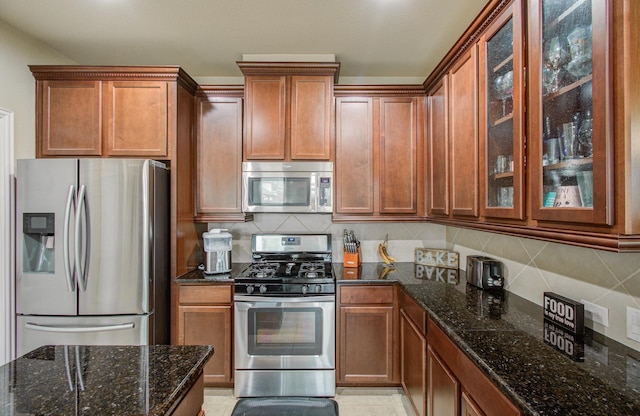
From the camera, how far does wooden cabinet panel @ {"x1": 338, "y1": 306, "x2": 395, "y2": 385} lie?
2.40m

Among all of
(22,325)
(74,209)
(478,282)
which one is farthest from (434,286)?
(22,325)

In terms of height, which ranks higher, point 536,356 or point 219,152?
point 219,152

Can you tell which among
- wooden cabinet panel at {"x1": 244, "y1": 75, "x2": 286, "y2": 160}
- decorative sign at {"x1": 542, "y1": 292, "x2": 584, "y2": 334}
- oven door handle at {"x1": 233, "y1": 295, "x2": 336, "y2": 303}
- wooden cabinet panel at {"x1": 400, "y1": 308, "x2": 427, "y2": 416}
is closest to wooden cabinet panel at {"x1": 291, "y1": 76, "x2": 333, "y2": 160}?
wooden cabinet panel at {"x1": 244, "y1": 75, "x2": 286, "y2": 160}

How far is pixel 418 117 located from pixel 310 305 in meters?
→ 1.88

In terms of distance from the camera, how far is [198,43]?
99.3 inches

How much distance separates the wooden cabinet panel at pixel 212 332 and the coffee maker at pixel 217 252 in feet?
1.05

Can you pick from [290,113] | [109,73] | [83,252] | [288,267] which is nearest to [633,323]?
[288,267]

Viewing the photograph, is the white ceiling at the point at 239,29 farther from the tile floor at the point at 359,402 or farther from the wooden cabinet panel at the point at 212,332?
the tile floor at the point at 359,402

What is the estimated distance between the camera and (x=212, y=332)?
7.95ft

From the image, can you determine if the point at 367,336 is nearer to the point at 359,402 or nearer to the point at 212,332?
the point at 359,402

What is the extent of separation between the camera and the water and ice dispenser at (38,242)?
214 centimetres

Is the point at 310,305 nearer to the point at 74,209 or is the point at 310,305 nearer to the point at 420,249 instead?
the point at 420,249

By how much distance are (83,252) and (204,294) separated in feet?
2.88

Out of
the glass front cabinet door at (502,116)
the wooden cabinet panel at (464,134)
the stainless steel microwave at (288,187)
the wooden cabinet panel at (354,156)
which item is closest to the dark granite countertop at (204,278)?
the stainless steel microwave at (288,187)
